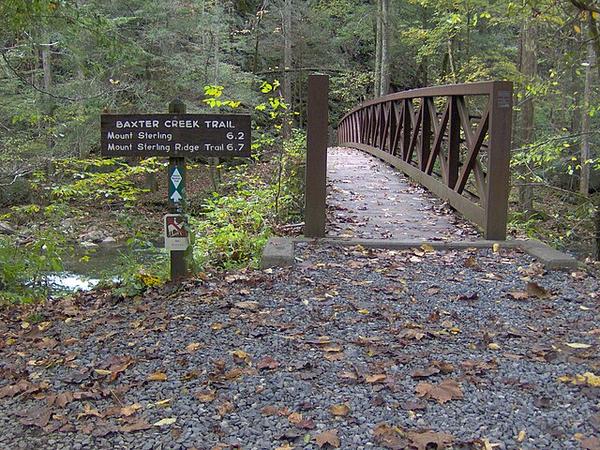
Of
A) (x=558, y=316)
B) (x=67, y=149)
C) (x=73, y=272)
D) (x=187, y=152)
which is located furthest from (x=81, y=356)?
(x=67, y=149)

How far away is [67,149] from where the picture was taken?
1825cm

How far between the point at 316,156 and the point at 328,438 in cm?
388

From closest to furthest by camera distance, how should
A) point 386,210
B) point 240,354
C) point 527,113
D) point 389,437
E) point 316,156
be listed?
point 389,437 < point 240,354 < point 316,156 < point 386,210 < point 527,113

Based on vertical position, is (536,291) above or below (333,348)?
above

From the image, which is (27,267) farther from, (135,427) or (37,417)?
(135,427)

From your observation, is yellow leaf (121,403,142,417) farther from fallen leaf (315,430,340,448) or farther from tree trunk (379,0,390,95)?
tree trunk (379,0,390,95)

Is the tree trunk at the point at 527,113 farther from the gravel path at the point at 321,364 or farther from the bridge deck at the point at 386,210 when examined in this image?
the gravel path at the point at 321,364

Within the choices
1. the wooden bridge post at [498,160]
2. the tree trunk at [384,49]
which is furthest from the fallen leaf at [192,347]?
the tree trunk at [384,49]

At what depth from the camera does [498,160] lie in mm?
5988

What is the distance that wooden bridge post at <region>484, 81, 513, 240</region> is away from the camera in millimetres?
5887

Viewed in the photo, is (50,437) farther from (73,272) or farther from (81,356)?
(73,272)

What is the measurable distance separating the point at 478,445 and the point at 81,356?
8.40 ft

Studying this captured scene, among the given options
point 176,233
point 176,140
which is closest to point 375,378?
point 176,233

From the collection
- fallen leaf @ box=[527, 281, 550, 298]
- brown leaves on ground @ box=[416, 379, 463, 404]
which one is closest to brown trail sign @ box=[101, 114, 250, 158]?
fallen leaf @ box=[527, 281, 550, 298]
